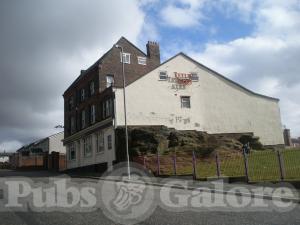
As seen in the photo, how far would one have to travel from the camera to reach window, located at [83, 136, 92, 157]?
142 ft

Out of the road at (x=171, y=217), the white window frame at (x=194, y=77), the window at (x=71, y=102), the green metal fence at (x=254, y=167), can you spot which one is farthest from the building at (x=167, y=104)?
the road at (x=171, y=217)

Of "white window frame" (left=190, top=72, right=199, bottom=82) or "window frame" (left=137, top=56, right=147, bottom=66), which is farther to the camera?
"window frame" (left=137, top=56, right=147, bottom=66)

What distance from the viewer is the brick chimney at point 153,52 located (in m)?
46.9

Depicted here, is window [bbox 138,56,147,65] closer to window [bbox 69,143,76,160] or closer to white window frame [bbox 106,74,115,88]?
white window frame [bbox 106,74,115,88]

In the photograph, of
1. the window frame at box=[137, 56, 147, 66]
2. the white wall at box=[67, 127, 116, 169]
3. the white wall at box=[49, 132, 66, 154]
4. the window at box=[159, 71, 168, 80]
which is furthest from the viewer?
the white wall at box=[49, 132, 66, 154]

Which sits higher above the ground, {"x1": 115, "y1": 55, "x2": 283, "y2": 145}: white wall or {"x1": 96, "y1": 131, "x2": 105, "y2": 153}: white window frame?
{"x1": 115, "y1": 55, "x2": 283, "y2": 145}: white wall

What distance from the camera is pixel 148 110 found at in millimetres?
38344

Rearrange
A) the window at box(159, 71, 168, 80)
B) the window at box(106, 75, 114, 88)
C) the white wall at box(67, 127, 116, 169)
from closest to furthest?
the white wall at box(67, 127, 116, 169), the window at box(159, 71, 168, 80), the window at box(106, 75, 114, 88)

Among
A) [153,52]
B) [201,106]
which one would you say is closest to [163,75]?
[201,106]

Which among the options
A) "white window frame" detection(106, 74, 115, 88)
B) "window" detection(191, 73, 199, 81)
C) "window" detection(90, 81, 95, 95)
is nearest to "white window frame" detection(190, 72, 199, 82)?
"window" detection(191, 73, 199, 81)

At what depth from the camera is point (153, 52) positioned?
47.2m

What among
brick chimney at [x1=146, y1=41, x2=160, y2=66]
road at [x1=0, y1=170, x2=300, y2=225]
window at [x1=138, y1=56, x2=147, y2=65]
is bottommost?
road at [x1=0, y1=170, x2=300, y2=225]

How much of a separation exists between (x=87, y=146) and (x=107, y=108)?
277 inches

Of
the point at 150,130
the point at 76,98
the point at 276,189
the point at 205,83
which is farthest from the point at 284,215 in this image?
the point at 76,98
